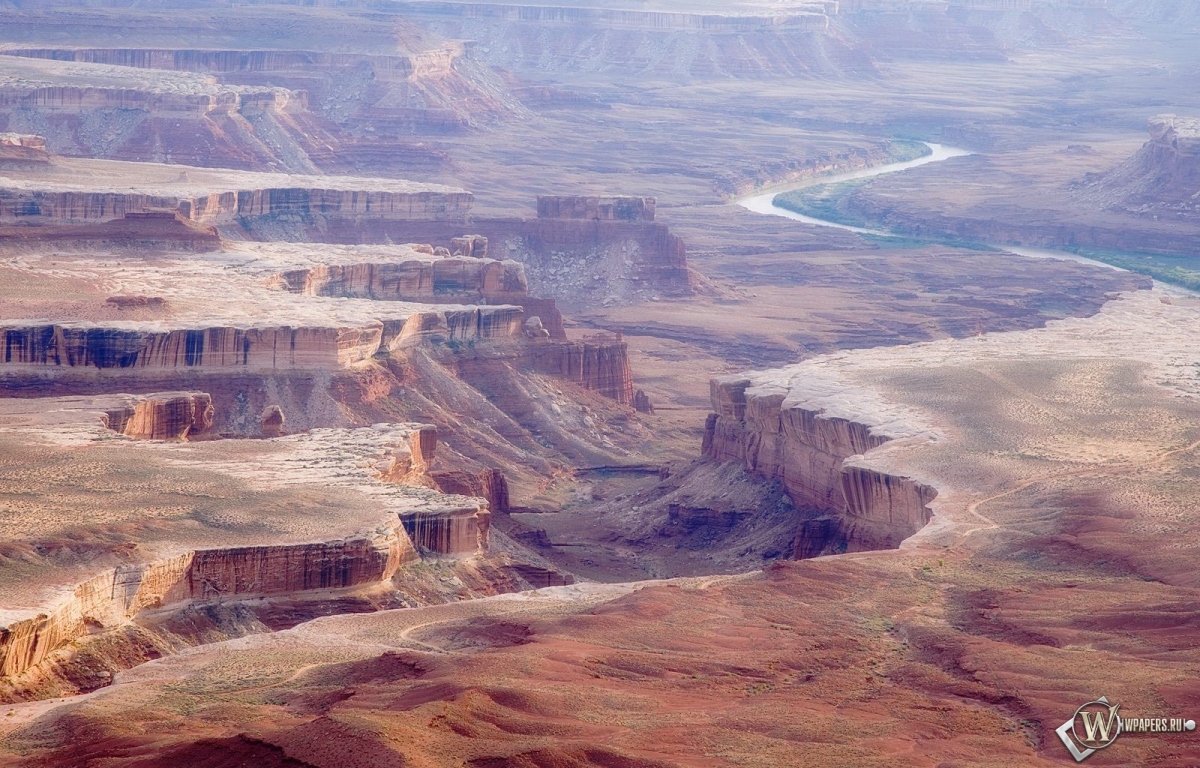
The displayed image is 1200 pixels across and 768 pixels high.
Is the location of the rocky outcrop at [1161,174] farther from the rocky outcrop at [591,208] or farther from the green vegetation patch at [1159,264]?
the rocky outcrop at [591,208]

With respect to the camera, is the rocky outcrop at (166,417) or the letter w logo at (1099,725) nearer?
the letter w logo at (1099,725)

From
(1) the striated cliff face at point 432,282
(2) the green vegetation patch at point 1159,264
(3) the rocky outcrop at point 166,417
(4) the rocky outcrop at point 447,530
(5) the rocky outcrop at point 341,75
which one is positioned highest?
(5) the rocky outcrop at point 341,75

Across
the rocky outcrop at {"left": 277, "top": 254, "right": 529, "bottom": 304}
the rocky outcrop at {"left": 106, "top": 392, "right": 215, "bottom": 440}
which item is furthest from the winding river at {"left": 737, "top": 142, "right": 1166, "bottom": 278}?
the rocky outcrop at {"left": 106, "top": 392, "right": 215, "bottom": 440}

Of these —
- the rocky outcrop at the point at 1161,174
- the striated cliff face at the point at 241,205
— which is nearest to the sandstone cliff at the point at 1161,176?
the rocky outcrop at the point at 1161,174

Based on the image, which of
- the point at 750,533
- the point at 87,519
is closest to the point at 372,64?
the point at 750,533

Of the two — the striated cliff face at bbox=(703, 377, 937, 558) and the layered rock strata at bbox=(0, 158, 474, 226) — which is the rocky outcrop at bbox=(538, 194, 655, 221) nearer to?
the layered rock strata at bbox=(0, 158, 474, 226)

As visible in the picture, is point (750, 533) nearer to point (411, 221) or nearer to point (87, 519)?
point (87, 519)
